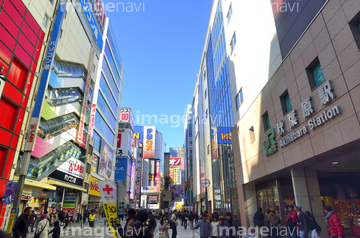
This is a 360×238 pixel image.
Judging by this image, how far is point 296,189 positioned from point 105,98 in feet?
135

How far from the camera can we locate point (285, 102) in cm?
1277

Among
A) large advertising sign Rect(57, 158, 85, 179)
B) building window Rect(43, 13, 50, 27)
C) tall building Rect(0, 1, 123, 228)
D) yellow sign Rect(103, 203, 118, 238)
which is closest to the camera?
yellow sign Rect(103, 203, 118, 238)

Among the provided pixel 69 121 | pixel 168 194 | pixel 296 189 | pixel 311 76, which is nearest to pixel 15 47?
pixel 69 121

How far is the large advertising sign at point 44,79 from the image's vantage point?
65.3ft

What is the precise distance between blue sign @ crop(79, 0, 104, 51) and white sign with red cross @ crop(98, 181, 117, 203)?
120 ft

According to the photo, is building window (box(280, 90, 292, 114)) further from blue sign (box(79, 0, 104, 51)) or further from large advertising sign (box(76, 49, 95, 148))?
blue sign (box(79, 0, 104, 51))

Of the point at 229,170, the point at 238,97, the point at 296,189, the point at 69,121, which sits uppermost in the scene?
the point at 69,121

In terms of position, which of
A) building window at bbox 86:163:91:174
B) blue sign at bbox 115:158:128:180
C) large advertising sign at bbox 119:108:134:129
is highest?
large advertising sign at bbox 119:108:134:129

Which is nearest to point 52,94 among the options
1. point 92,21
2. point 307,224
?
point 92,21

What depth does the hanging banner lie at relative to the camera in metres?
6.57

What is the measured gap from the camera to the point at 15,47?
717 inches

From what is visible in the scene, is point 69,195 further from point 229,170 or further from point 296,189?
point 296,189

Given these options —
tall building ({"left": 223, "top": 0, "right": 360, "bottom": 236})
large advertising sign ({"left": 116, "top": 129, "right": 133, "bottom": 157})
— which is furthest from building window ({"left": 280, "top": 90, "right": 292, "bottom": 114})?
large advertising sign ({"left": 116, "top": 129, "right": 133, "bottom": 157})

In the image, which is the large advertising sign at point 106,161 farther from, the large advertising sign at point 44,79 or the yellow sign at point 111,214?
the yellow sign at point 111,214
